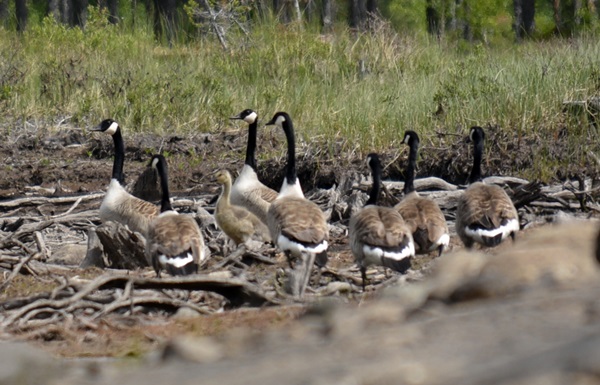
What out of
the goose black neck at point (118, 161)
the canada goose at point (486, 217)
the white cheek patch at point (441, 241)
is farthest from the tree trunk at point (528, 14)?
the white cheek patch at point (441, 241)

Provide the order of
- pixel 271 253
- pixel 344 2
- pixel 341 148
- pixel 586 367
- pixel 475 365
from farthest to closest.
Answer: pixel 344 2, pixel 341 148, pixel 271 253, pixel 475 365, pixel 586 367

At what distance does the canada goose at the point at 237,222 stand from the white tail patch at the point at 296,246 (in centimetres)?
139

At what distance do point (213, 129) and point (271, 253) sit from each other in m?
6.84

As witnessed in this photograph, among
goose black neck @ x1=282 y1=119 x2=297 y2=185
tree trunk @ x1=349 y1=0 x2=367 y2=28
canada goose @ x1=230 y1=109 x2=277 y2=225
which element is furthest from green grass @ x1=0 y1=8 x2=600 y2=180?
tree trunk @ x1=349 y1=0 x2=367 y2=28

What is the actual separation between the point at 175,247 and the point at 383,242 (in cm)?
175

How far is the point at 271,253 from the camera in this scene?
1073 centimetres

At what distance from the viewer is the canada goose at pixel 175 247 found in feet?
29.8

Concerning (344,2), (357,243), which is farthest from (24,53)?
(344,2)

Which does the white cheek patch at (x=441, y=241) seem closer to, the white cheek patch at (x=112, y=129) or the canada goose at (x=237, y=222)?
the canada goose at (x=237, y=222)

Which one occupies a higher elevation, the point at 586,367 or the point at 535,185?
the point at 586,367

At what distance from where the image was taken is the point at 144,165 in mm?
16250

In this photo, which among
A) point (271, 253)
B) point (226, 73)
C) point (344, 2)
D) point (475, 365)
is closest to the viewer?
point (475, 365)

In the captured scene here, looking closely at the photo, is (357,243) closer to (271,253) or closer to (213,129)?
(271,253)

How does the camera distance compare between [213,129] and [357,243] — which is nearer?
[357,243]
